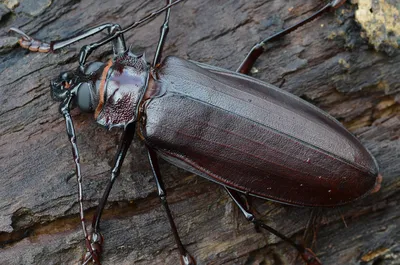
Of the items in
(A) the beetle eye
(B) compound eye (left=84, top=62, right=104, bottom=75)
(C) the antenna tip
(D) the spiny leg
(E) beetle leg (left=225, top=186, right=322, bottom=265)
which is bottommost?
(E) beetle leg (left=225, top=186, right=322, bottom=265)

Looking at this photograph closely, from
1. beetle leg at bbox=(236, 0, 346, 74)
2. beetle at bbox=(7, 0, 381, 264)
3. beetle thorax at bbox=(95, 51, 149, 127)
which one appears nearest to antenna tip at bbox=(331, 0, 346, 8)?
beetle leg at bbox=(236, 0, 346, 74)

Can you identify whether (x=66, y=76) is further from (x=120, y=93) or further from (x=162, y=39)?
(x=162, y=39)

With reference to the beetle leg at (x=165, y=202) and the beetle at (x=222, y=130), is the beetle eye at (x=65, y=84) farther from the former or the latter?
the beetle leg at (x=165, y=202)

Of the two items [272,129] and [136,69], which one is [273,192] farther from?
[136,69]

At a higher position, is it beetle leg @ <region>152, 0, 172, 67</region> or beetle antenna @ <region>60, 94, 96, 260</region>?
beetle leg @ <region>152, 0, 172, 67</region>

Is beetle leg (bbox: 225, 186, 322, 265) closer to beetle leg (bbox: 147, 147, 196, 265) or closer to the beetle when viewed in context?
the beetle

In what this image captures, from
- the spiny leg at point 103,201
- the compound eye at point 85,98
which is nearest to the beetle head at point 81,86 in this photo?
the compound eye at point 85,98
